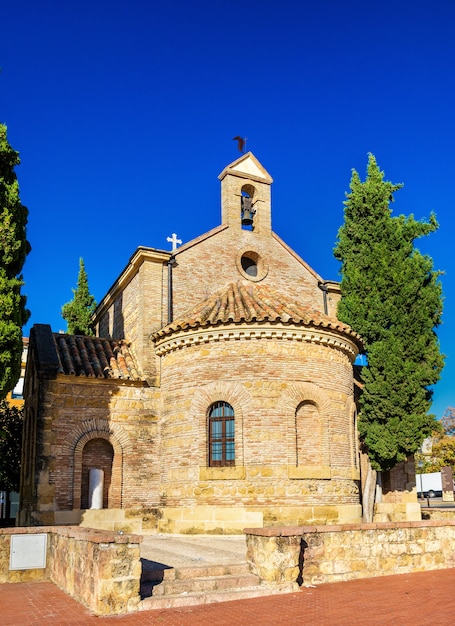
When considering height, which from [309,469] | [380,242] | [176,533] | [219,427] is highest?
[380,242]

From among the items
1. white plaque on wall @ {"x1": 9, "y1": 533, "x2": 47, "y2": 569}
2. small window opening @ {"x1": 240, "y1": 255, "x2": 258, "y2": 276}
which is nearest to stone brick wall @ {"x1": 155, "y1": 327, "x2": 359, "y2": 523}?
small window opening @ {"x1": 240, "y1": 255, "x2": 258, "y2": 276}

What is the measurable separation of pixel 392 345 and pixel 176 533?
374 inches

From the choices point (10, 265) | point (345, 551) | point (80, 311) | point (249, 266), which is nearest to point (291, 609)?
point (345, 551)

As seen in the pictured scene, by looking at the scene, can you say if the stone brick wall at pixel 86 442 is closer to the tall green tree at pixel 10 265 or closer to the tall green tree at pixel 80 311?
the tall green tree at pixel 10 265

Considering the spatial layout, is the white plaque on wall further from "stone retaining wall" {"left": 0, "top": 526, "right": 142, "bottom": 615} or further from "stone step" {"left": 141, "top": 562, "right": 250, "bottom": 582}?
"stone step" {"left": 141, "top": 562, "right": 250, "bottom": 582}

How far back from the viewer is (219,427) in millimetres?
18047

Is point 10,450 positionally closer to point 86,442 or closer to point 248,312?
point 86,442

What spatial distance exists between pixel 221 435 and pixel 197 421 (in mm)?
850

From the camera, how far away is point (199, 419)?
1812 centimetres

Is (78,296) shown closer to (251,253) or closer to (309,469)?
(251,253)

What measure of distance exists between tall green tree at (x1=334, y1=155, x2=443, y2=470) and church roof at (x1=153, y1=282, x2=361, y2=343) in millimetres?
1394

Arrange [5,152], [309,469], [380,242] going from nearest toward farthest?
1. [5,152]
2. [309,469]
3. [380,242]

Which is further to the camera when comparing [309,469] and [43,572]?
[309,469]

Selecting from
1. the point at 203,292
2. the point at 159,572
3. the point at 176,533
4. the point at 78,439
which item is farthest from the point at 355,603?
the point at 203,292
